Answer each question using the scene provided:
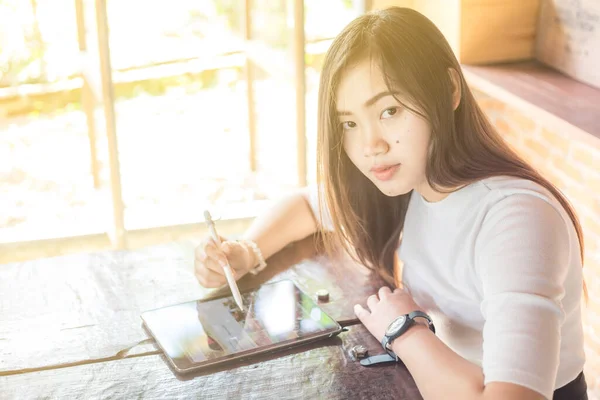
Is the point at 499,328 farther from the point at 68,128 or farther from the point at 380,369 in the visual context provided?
the point at 68,128

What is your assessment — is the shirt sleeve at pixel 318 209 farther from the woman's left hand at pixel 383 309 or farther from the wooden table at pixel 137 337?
the woman's left hand at pixel 383 309

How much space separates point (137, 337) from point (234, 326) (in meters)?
0.17

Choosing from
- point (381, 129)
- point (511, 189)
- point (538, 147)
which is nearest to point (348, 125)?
point (381, 129)

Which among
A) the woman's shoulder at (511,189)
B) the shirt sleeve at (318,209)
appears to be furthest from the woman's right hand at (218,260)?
the woman's shoulder at (511,189)

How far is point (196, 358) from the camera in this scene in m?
1.24

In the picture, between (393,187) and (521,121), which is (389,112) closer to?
(393,187)

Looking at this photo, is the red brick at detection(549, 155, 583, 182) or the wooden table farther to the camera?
the red brick at detection(549, 155, 583, 182)

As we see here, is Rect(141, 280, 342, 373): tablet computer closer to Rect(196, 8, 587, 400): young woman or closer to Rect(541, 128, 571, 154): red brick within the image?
Rect(196, 8, 587, 400): young woman

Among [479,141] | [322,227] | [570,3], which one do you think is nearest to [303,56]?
[570,3]

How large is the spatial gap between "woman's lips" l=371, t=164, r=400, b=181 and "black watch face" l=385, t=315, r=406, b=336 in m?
0.24

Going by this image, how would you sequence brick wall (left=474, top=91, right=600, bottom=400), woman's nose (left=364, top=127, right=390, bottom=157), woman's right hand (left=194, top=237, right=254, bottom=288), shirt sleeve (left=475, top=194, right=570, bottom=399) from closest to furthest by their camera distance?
shirt sleeve (left=475, top=194, right=570, bottom=399), woman's nose (left=364, top=127, right=390, bottom=157), woman's right hand (left=194, top=237, right=254, bottom=288), brick wall (left=474, top=91, right=600, bottom=400)

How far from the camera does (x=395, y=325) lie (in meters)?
1.26

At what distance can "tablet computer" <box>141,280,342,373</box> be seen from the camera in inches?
49.3

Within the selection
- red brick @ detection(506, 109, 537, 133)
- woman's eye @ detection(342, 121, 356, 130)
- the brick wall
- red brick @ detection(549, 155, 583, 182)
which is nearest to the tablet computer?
woman's eye @ detection(342, 121, 356, 130)
